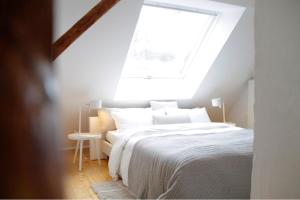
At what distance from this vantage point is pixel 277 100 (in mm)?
1066

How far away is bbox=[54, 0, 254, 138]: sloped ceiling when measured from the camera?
2926 mm

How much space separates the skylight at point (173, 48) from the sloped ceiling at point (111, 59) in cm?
17

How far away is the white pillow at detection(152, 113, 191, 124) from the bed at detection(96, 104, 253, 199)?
2.41 feet

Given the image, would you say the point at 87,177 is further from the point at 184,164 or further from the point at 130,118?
the point at 184,164

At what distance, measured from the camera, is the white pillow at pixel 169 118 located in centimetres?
383

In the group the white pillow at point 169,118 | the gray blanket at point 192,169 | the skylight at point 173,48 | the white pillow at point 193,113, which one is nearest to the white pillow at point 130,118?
the white pillow at point 169,118

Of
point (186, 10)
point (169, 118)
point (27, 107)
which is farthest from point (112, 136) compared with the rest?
point (27, 107)

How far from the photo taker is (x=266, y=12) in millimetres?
1107

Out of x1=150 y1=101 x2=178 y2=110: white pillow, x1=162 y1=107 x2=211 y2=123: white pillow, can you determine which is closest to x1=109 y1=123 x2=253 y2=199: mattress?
x1=162 y1=107 x2=211 y2=123: white pillow

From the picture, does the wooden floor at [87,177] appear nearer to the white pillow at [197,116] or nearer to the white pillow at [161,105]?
the white pillow at [161,105]

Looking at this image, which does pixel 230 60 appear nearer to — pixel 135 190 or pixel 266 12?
pixel 135 190

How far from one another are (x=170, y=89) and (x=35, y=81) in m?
4.35

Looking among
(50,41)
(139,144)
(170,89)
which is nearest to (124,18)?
(139,144)

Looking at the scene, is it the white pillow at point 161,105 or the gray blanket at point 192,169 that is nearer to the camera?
the gray blanket at point 192,169
